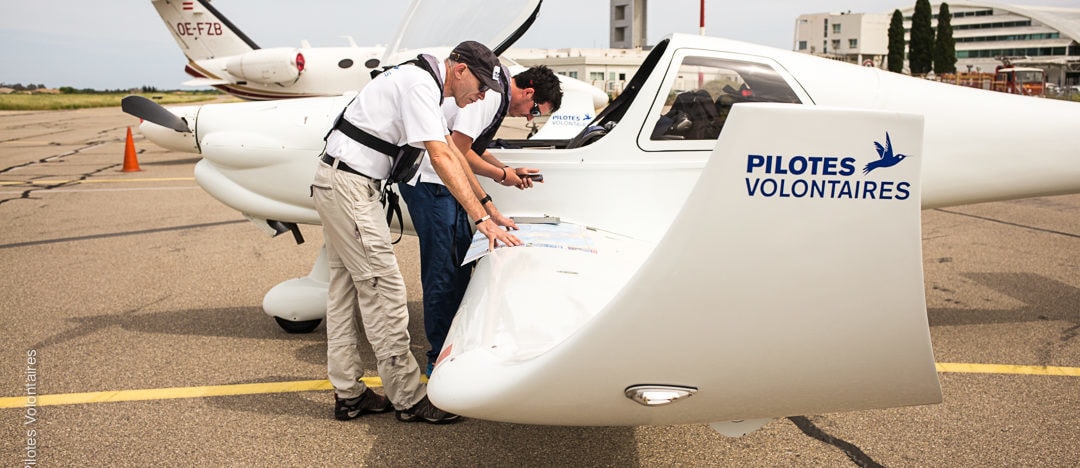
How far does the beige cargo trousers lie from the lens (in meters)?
3.26

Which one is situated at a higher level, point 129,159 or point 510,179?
point 510,179

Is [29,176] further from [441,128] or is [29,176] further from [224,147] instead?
[441,128]

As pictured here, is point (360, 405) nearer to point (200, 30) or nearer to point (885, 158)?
point (885, 158)

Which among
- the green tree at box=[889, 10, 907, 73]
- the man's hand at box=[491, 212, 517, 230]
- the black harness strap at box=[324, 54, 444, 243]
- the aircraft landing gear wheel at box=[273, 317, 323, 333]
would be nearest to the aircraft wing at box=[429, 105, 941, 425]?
the man's hand at box=[491, 212, 517, 230]

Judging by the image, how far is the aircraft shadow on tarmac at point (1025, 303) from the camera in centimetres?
514

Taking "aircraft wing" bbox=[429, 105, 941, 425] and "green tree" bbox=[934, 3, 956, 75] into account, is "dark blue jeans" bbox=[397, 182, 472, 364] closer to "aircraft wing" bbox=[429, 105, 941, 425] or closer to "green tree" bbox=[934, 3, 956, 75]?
"aircraft wing" bbox=[429, 105, 941, 425]

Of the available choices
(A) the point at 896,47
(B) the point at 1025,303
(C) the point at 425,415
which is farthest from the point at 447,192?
(A) the point at 896,47

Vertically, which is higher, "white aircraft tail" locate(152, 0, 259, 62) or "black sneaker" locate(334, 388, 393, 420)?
"white aircraft tail" locate(152, 0, 259, 62)

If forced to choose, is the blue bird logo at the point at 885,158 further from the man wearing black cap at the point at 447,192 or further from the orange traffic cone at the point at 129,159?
the orange traffic cone at the point at 129,159

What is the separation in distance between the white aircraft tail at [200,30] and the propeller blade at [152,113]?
18.8 metres

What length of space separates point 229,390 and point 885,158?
3.51m

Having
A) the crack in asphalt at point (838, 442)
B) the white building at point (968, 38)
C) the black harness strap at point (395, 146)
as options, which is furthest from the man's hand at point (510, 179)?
the white building at point (968, 38)

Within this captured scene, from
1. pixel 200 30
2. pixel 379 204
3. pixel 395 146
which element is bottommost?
pixel 379 204

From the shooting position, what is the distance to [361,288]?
11.1 feet
